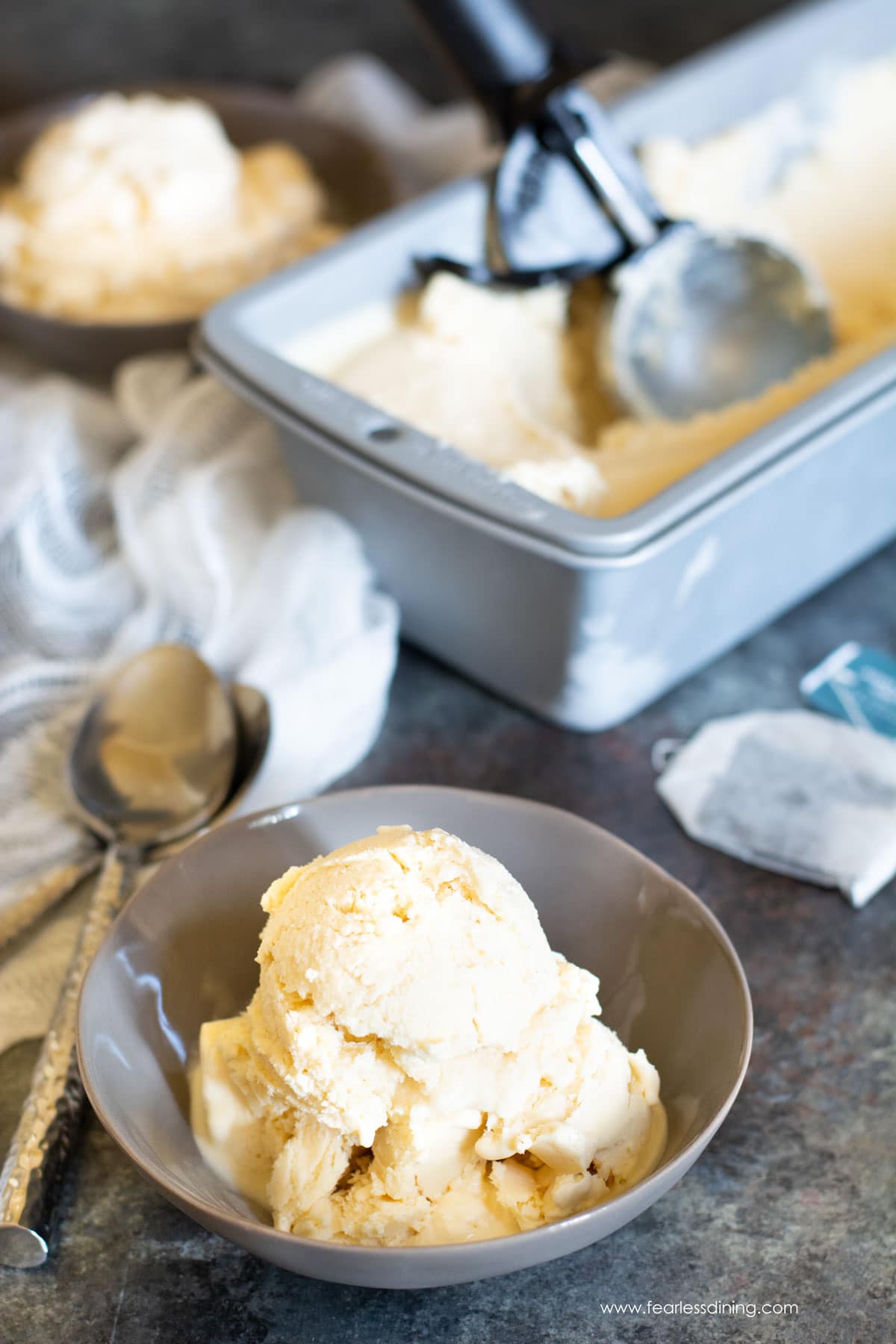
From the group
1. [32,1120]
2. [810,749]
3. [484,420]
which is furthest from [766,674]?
[32,1120]

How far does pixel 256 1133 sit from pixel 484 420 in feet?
1.37

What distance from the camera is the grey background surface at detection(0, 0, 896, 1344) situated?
0.45m

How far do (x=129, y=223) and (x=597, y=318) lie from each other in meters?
0.32

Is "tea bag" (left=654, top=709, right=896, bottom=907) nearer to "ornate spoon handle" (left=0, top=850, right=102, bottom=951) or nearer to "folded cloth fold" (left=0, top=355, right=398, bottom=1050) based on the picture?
"folded cloth fold" (left=0, top=355, right=398, bottom=1050)

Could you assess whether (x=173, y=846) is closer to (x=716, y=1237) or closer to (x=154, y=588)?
(x=154, y=588)

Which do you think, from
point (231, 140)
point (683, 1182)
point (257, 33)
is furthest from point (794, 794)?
point (257, 33)

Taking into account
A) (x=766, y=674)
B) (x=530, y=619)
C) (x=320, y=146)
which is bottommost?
(x=766, y=674)

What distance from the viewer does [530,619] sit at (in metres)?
0.63

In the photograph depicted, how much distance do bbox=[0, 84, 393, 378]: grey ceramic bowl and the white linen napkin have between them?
2 centimetres

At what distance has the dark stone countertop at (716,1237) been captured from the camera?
1.48ft

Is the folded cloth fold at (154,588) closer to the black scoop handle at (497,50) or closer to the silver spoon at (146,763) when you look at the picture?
the silver spoon at (146,763)

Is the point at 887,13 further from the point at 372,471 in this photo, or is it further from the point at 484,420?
the point at 372,471

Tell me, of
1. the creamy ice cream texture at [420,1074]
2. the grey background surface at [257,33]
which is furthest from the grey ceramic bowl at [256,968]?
the grey background surface at [257,33]

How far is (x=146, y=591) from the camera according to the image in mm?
765
